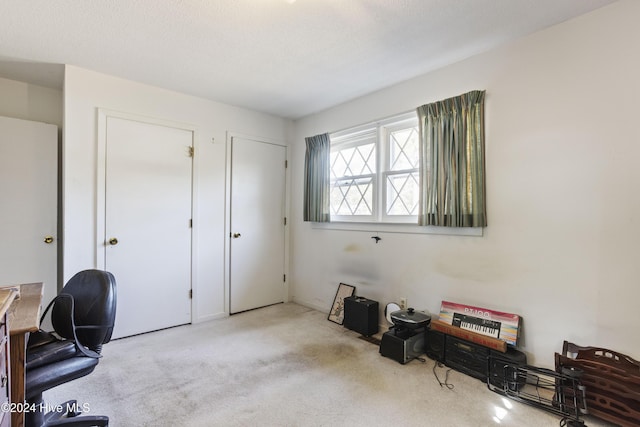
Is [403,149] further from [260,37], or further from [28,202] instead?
[28,202]

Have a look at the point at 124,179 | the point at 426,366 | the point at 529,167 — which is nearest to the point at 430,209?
the point at 529,167

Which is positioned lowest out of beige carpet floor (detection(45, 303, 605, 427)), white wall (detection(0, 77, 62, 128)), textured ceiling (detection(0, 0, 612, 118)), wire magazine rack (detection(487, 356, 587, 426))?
beige carpet floor (detection(45, 303, 605, 427))

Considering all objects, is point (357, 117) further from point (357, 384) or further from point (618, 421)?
point (618, 421)

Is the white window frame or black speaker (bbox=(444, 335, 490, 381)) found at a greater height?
the white window frame

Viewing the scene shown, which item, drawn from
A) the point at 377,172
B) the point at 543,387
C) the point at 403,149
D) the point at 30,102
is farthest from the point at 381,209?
the point at 30,102

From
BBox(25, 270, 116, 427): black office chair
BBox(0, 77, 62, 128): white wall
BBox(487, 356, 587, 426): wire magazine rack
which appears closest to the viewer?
BBox(25, 270, 116, 427): black office chair

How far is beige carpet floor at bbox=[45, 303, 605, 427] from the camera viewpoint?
1.82m

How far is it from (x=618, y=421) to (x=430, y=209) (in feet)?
5.59

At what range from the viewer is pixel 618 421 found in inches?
66.4

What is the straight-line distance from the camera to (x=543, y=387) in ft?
6.78

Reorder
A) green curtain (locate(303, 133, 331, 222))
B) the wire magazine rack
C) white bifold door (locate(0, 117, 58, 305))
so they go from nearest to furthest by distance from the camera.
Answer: the wire magazine rack
white bifold door (locate(0, 117, 58, 305))
green curtain (locate(303, 133, 331, 222))

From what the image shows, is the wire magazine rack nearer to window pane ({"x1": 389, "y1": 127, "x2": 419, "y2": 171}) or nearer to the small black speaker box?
the small black speaker box

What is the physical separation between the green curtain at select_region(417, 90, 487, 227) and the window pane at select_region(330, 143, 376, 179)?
71cm

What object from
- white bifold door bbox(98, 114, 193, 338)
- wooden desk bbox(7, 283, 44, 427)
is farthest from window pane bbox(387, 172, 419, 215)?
wooden desk bbox(7, 283, 44, 427)
